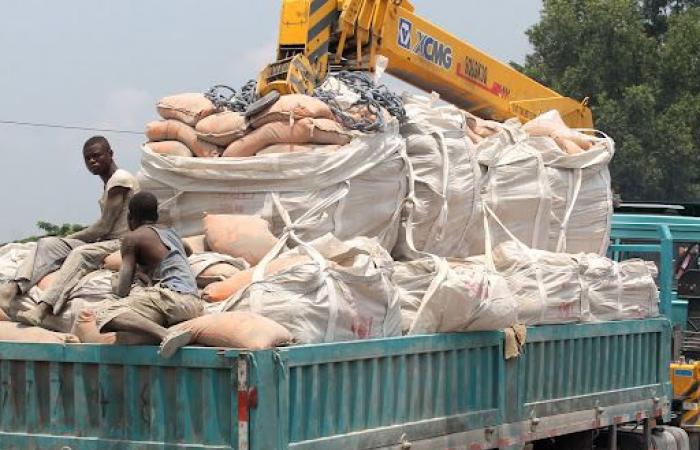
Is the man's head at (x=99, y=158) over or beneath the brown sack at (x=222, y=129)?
beneath

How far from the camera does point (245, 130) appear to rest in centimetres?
672

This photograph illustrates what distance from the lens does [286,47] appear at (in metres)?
8.41

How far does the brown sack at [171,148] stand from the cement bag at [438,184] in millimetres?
1245

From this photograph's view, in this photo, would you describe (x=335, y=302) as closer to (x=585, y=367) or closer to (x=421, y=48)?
(x=585, y=367)

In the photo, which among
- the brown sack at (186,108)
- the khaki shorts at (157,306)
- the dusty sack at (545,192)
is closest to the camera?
the khaki shorts at (157,306)

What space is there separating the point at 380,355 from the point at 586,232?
11.8 feet

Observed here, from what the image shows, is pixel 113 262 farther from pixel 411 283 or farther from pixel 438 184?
pixel 438 184

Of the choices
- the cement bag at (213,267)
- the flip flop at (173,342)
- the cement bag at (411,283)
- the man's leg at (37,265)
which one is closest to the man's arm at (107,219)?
the man's leg at (37,265)

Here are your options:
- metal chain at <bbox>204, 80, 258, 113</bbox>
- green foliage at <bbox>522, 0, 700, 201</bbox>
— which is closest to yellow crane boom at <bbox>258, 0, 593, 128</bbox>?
metal chain at <bbox>204, 80, 258, 113</bbox>

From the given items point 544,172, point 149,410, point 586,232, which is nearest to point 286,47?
point 544,172

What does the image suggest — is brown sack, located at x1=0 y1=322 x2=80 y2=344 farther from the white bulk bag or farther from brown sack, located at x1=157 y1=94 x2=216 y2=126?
brown sack, located at x1=157 y1=94 x2=216 y2=126

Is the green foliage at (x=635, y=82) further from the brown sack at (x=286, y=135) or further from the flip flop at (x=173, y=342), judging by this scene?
the flip flop at (x=173, y=342)

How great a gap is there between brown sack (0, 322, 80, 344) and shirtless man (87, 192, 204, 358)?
0.21 meters

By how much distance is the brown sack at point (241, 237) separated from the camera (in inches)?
243
